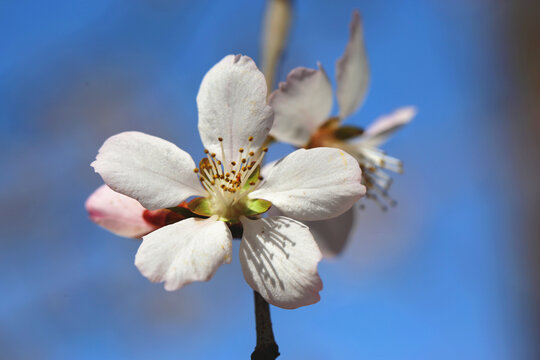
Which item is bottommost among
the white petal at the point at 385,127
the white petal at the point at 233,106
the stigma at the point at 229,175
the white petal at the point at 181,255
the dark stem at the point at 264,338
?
the dark stem at the point at 264,338

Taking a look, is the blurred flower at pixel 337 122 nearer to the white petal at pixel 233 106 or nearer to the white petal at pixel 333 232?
the white petal at pixel 333 232

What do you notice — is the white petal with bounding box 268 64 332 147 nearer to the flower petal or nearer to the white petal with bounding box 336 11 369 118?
the white petal with bounding box 336 11 369 118

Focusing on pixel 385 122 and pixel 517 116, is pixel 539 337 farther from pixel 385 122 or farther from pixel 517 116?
pixel 385 122

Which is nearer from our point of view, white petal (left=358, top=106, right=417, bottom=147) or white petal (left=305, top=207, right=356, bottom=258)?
white petal (left=305, top=207, right=356, bottom=258)

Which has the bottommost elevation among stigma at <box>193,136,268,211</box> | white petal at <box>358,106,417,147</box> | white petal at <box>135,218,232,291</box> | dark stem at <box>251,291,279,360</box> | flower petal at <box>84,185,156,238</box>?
dark stem at <box>251,291,279,360</box>

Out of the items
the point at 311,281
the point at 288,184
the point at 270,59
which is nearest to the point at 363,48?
→ the point at 270,59

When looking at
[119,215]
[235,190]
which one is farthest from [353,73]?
[119,215]

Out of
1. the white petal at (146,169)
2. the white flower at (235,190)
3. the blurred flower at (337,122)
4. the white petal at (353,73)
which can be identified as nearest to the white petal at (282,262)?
the white flower at (235,190)

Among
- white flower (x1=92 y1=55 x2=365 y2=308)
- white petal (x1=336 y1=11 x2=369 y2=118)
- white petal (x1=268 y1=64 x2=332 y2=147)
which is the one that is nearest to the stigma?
white flower (x1=92 y1=55 x2=365 y2=308)
